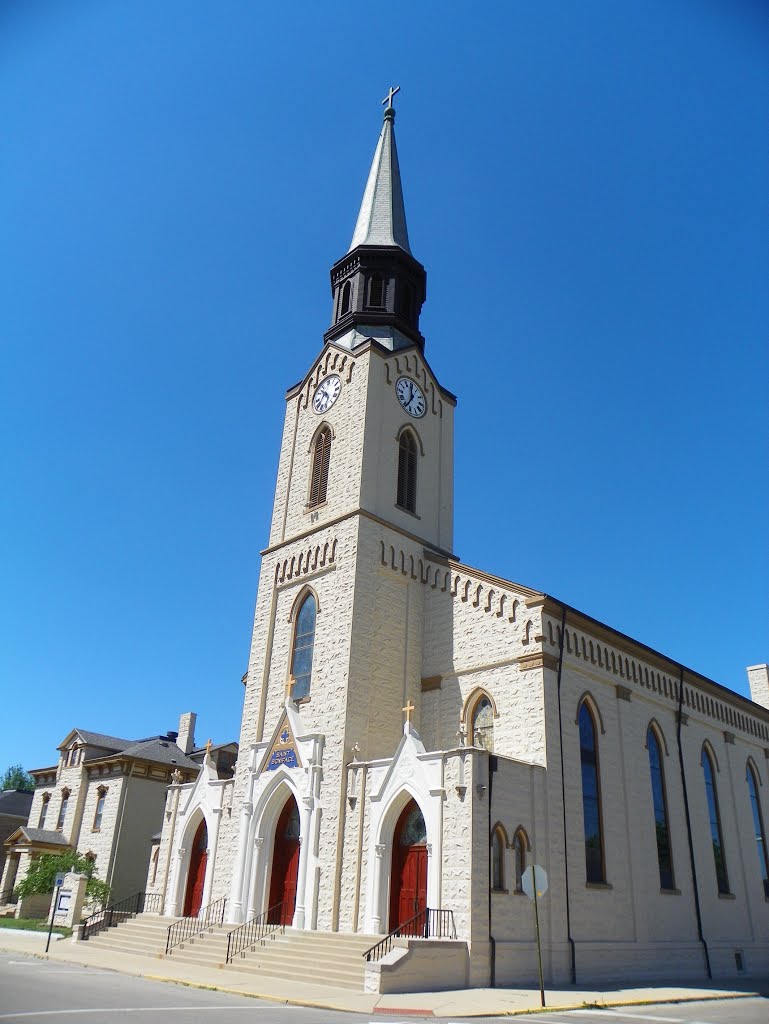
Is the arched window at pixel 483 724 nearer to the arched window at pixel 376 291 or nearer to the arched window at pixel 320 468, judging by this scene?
the arched window at pixel 320 468

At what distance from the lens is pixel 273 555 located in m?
31.2

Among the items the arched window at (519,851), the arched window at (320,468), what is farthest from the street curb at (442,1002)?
the arched window at (320,468)

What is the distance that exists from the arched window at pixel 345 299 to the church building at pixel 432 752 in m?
0.80

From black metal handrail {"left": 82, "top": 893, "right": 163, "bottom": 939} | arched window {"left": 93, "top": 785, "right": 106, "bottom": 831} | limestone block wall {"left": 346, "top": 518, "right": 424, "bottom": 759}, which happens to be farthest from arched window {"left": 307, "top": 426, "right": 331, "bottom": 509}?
arched window {"left": 93, "top": 785, "right": 106, "bottom": 831}

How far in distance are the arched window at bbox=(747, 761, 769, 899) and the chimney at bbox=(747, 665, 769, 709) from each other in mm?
7483

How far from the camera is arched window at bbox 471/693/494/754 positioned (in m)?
25.0

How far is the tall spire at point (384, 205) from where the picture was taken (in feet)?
118

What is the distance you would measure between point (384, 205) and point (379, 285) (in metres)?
4.90

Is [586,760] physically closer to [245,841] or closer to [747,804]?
[245,841]

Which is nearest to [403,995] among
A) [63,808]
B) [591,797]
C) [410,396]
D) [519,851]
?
[519,851]

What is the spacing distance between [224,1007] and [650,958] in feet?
51.0

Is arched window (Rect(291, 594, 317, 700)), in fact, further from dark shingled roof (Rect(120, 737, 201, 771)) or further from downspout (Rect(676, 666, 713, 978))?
dark shingled roof (Rect(120, 737, 201, 771))

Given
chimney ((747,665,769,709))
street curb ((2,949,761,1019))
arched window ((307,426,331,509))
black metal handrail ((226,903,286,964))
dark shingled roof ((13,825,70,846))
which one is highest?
arched window ((307,426,331,509))

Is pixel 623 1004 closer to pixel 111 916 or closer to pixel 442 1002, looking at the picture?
pixel 442 1002
